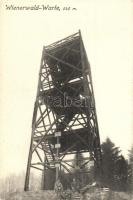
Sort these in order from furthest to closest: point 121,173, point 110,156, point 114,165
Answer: point 110,156 → point 114,165 → point 121,173

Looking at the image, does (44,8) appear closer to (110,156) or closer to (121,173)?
(121,173)

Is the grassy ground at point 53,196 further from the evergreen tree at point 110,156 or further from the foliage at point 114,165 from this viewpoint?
the evergreen tree at point 110,156

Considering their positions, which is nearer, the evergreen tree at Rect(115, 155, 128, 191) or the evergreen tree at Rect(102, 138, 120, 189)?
the evergreen tree at Rect(115, 155, 128, 191)

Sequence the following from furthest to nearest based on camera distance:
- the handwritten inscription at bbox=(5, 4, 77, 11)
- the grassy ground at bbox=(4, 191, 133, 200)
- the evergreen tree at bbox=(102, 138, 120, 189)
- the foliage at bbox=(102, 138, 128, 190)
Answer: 1. the evergreen tree at bbox=(102, 138, 120, 189)
2. the foliage at bbox=(102, 138, 128, 190)
3. the handwritten inscription at bbox=(5, 4, 77, 11)
4. the grassy ground at bbox=(4, 191, 133, 200)

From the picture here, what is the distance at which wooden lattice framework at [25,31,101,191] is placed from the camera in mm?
12805

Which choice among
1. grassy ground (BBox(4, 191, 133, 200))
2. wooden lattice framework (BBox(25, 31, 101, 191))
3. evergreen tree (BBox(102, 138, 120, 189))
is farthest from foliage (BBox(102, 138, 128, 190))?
grassy ground (BBox(4, 191, 133, 200))

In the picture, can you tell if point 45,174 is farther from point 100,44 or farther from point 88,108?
point 100,44

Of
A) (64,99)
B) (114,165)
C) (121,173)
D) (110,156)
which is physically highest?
(64,99)

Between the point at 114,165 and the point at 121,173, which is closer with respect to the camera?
the point at 121,173

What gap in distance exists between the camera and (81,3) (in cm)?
1063

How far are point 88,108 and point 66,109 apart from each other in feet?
5.91

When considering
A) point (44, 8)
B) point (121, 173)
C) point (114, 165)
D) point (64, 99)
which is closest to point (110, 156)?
point (114, 165)

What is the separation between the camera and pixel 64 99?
523 inches

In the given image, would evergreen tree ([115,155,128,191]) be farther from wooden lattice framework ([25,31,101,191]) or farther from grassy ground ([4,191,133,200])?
grassy ground ([4,191,133,200])
